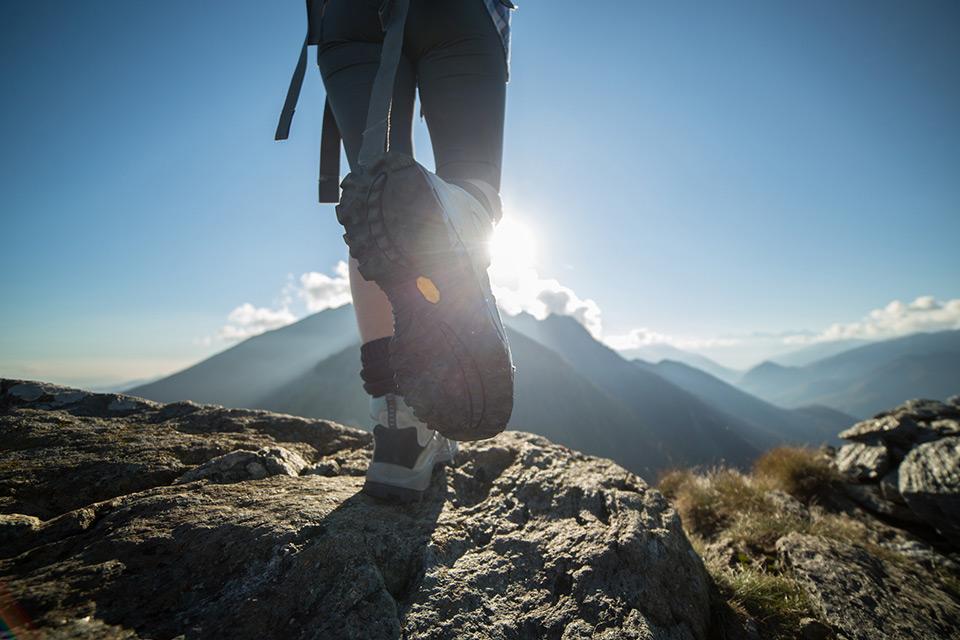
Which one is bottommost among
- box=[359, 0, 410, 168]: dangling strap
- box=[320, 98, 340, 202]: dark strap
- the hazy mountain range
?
the hazy mountain range

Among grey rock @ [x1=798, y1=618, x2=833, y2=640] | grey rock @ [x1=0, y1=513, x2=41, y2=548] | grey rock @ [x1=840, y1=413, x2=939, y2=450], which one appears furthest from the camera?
grey rock @ [x1=840, y1=413, x2=939, y2=450]

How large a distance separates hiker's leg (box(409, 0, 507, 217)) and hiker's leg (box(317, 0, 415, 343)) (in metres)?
0.23

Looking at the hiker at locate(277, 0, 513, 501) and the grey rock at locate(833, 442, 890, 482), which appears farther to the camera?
the grey rock at locate(833, 442, 890, 482)

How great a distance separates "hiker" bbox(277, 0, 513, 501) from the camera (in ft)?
4.52

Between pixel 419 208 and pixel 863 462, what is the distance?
6306mm

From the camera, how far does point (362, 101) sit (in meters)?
1.93

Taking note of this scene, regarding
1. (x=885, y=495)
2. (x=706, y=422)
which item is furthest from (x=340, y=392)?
(x=706, y=422)

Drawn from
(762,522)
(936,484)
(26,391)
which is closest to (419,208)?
(762,522)

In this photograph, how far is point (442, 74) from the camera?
1917 millimetres

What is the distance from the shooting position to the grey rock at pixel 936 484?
12.4ft

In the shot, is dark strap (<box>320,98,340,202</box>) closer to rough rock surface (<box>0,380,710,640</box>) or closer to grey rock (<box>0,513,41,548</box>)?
rough rock surface (<box>0,380,710,640</box>)

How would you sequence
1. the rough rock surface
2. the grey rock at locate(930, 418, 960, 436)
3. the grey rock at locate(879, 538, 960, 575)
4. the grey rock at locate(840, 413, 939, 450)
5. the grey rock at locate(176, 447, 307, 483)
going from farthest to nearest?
the grey rock at locate(840, 413, 939, 450) → the grey rock at locate(930, 418, 960, 436) → the grey rock at locate(879, 538, 960, 575) → the grey rock at locate(176, 447, 307, 483) → the rough rock surface

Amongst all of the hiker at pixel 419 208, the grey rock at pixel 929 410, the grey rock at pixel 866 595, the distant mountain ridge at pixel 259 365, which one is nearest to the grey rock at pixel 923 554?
the grey rock at pixel 866 595

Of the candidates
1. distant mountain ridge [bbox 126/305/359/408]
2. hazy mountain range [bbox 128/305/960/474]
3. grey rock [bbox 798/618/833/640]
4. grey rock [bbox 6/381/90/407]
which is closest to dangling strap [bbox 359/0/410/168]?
grey rock [bbox 798/618/833/640]
